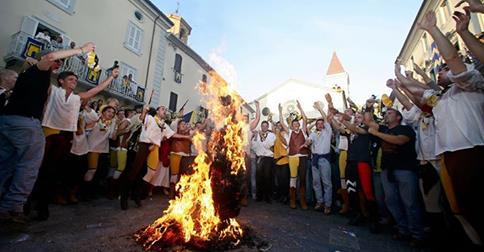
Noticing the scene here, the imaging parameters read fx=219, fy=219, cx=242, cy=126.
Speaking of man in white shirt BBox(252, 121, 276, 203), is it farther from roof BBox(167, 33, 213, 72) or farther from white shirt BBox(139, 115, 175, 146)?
roof BBox(167, 33, 213, 72)

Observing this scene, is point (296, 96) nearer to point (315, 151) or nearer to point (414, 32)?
point (414, 32)

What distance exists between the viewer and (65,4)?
45.1ft

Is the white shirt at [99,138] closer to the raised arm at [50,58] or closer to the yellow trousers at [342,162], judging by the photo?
the raised arm at [50,58]

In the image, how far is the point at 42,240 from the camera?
270 centimetres

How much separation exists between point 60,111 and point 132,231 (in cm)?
247

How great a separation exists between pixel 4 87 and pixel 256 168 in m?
5.95

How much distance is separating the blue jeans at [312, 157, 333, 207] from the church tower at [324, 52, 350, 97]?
153ft

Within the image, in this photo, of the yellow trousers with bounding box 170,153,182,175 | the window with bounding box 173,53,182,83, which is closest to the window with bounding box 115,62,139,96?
the window with bounding box 173,53,182,83

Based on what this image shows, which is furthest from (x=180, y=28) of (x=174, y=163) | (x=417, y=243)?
(x=417, y=243)

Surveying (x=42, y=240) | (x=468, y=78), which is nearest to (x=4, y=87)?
(x=42, y=240)

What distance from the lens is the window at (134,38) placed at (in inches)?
683

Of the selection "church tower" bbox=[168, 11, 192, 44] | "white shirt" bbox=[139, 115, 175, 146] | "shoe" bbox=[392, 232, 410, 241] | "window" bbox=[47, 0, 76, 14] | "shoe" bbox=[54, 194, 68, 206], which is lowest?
"shoe" bbox=[392, 232, 410, 241]

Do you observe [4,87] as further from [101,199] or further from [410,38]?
[410,38]

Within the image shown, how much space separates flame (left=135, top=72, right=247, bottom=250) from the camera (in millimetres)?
2914
